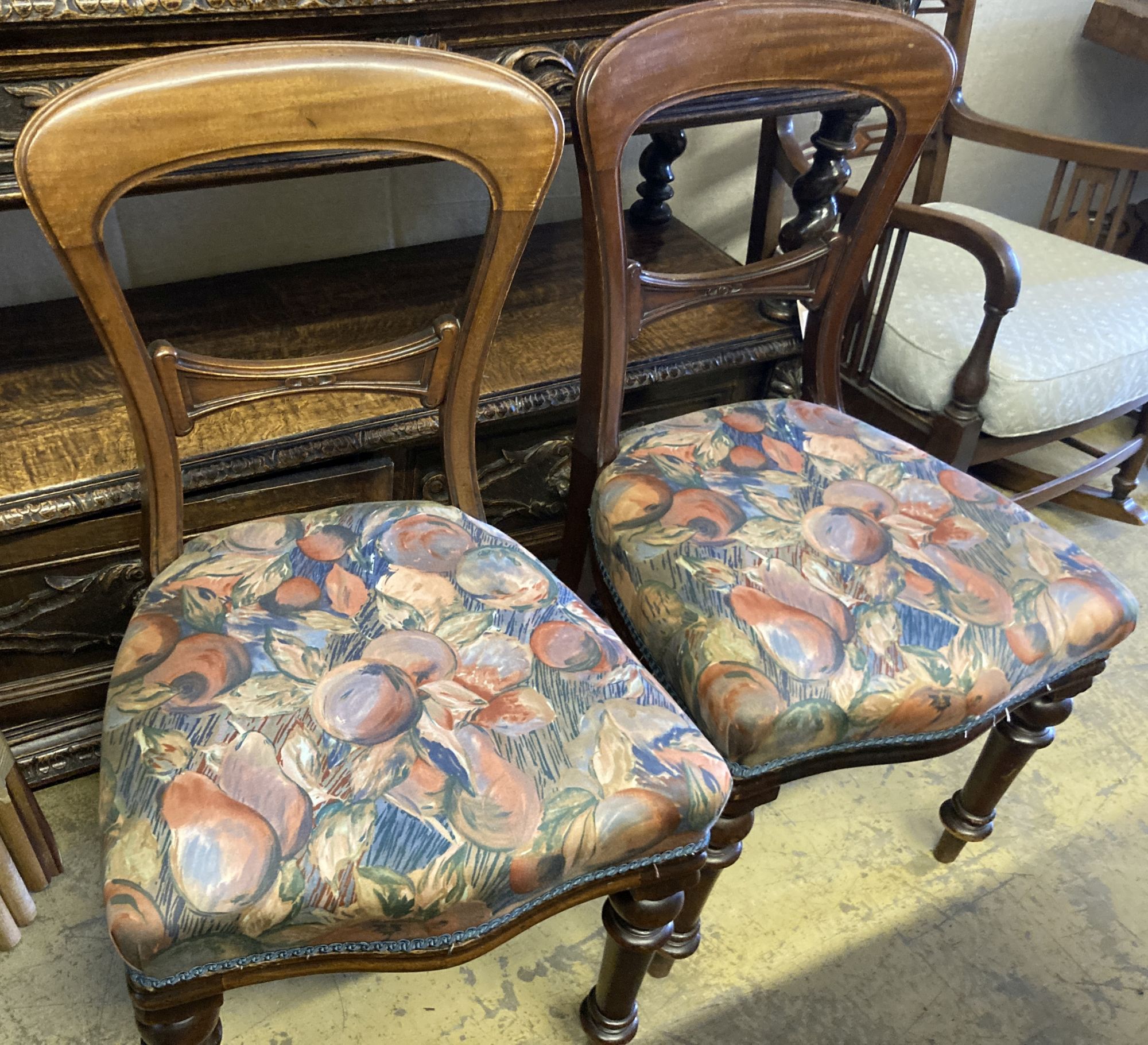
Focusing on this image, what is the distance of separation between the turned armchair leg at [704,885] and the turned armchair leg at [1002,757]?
1.04 ft

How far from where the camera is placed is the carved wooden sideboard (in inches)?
34.0

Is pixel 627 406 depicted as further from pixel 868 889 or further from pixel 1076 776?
pixel 1076 776

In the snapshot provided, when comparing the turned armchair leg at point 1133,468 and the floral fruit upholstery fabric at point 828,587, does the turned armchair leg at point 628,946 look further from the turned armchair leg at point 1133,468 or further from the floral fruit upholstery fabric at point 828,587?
the turned armchair leg at point 1133,468

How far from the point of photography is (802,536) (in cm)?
98

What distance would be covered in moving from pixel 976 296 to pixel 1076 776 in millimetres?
733

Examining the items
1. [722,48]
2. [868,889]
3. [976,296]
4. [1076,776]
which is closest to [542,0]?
[722,48]

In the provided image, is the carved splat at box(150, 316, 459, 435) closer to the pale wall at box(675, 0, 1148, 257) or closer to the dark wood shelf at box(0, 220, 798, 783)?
the dark wood shelf at box(0, 220, 798, 783)

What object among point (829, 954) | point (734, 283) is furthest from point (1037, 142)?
point (829, 954)

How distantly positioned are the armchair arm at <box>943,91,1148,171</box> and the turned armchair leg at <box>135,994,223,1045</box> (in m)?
1.66

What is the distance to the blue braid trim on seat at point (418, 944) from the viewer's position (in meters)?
0.69

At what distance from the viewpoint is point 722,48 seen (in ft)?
3.07

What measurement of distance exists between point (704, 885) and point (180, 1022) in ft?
1.62

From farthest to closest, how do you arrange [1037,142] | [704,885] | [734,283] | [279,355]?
[1037,142] → [279,355] → [734,283] → [704,885]

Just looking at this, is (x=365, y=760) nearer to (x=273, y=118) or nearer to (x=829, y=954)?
(x=273, y=118)
